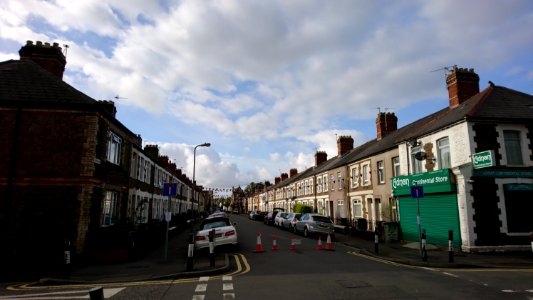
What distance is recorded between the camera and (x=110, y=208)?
58.4 ft

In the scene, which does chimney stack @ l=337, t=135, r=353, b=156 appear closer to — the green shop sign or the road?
the green shop sign

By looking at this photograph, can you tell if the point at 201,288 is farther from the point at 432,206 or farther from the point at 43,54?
the point at 43,54

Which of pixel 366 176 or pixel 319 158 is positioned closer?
pixel 366 176

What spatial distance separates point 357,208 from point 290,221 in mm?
6106

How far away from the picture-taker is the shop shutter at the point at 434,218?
17.0 meters

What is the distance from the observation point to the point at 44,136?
14.6 metres

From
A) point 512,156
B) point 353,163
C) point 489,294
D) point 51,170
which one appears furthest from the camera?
point 353,163

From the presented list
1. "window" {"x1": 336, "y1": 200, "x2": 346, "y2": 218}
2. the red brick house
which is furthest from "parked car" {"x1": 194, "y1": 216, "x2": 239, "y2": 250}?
"window" {"x1": 336, "y1": 200, "x2": 346, "y2": 218}

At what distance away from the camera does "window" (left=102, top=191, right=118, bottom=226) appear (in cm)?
1711

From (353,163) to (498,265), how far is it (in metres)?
17.9

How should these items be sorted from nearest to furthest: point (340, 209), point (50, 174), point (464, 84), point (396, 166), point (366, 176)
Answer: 1. point (50, 174)
2. point (464, 84)
3. point (396, 166)
4. point (366, 176)
5. point (340, 209)

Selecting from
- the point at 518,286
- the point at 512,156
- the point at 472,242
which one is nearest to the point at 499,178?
the point at 512,156

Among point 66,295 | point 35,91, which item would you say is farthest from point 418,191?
point 35,91

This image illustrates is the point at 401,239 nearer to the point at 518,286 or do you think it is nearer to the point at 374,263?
the point at 374,263
